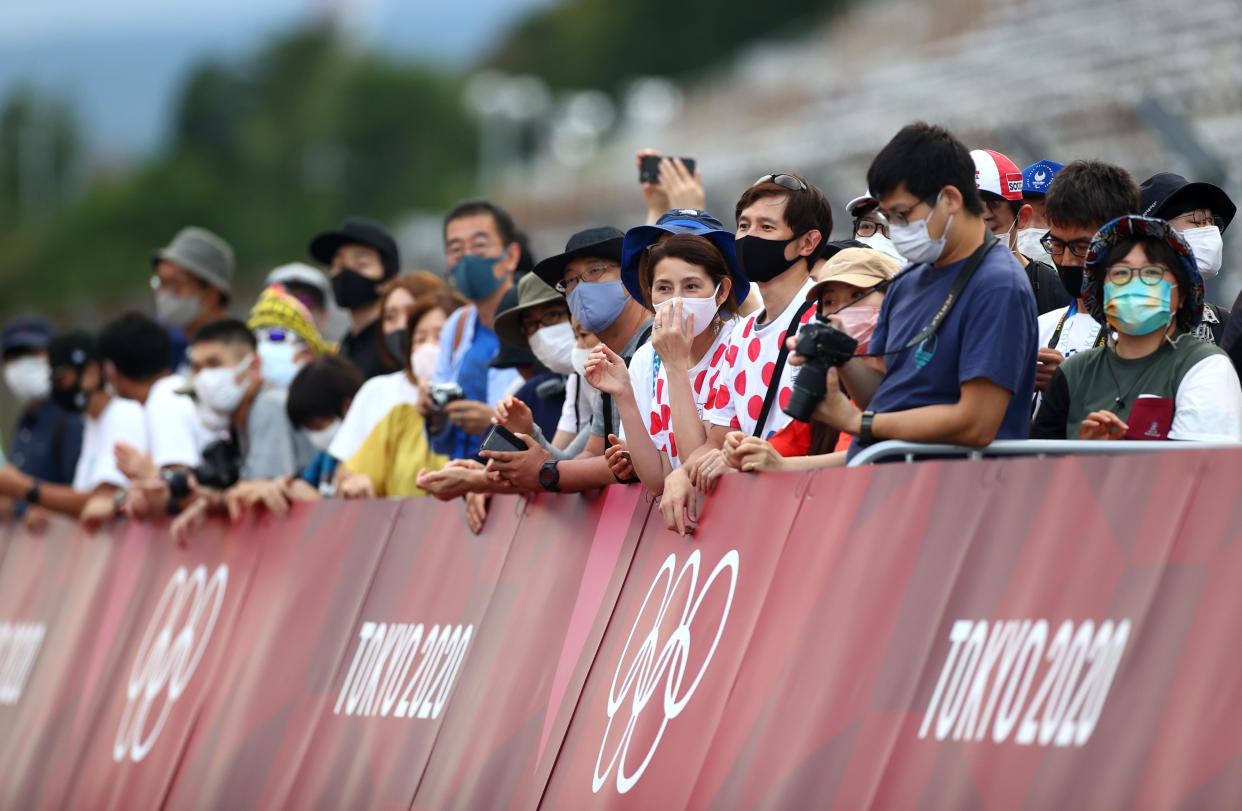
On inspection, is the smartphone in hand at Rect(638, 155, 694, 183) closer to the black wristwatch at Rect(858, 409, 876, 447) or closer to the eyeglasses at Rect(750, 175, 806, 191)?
the eyeglasses at Rect(750, 175, 806, 191)

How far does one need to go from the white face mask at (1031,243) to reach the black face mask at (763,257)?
120 cm

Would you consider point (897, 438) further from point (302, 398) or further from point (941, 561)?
point (302, 398)

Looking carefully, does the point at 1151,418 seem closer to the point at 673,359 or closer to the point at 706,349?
the point at 673,359

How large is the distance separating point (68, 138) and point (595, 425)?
125 metres

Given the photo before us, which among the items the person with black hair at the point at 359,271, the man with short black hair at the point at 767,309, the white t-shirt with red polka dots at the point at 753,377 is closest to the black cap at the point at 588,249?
the man with short black hair at the point at 767,309

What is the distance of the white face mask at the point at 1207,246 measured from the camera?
6.47 metres

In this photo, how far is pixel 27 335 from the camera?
1538 centimetres

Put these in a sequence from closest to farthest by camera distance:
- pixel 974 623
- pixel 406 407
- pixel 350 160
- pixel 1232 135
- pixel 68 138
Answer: pixel 974 623, pixel 406 407, pixel 1232 135, pixel 350 160, pixel 68 138

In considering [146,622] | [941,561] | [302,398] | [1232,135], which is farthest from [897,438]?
[1232,135]

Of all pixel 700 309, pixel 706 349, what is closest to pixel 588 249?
pixel 706 349

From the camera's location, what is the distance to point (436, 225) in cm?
A: 4738

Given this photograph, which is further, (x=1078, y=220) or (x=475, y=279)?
(x=475, y=279)

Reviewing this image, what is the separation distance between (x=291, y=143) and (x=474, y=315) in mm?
103186

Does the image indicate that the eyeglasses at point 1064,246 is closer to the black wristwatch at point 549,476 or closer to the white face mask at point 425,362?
the black wristwatch at point 549,476
